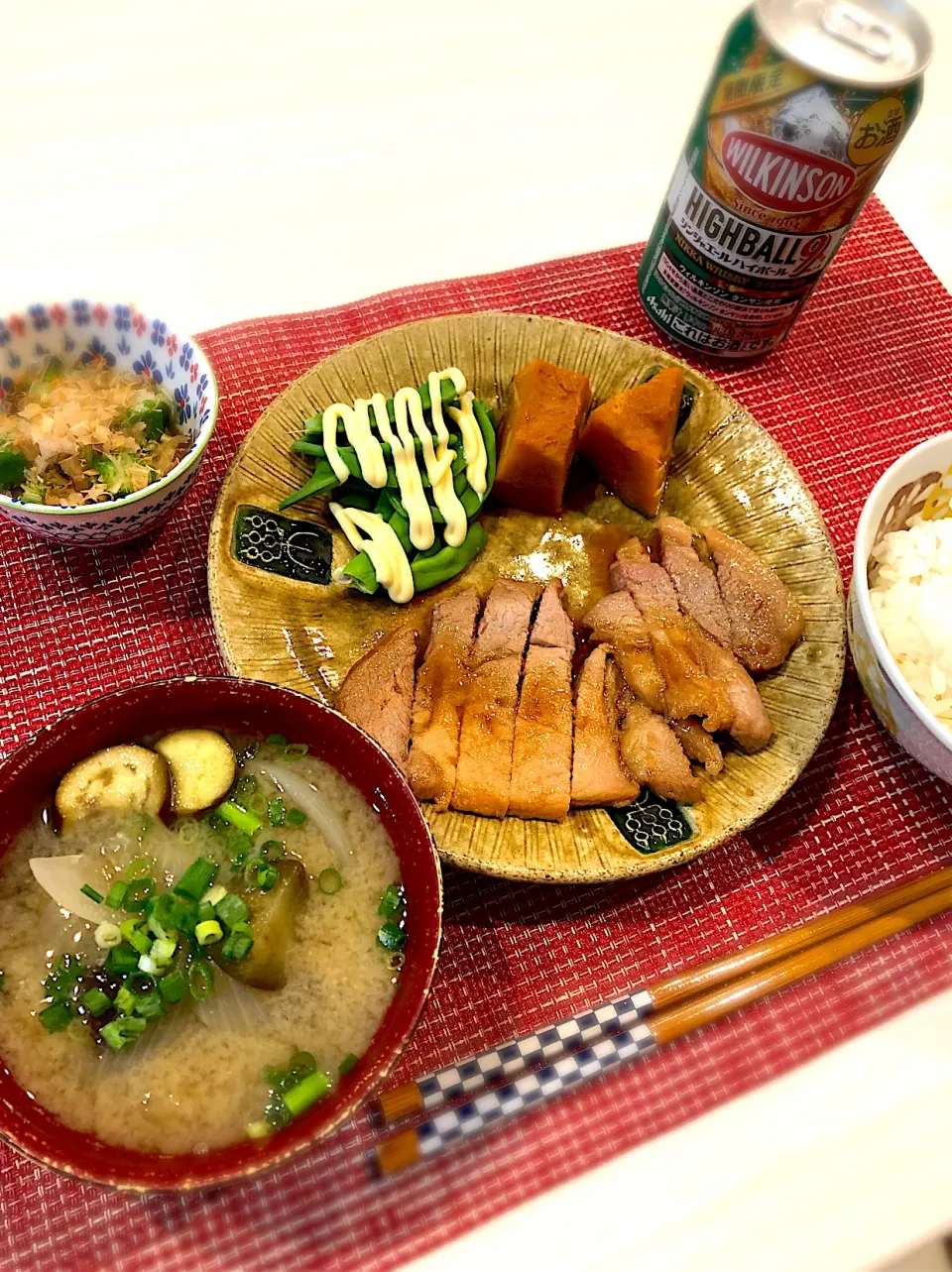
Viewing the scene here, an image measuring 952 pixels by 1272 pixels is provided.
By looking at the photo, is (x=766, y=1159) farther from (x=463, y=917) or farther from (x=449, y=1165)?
(x=463, y=917)

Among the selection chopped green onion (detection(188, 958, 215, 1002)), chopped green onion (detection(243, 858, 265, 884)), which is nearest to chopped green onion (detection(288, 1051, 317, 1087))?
chopped green onion (detection(188, 958, 215, 1002))

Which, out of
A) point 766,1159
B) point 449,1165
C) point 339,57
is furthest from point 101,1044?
point 339,57

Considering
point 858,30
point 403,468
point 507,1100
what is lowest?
point 507,1100

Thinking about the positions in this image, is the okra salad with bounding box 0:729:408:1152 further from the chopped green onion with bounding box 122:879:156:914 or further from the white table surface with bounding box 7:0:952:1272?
the white table surface with bounding box 7:0:952:1272

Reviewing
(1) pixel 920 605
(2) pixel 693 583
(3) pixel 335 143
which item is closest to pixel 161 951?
(2) pixel 693 583

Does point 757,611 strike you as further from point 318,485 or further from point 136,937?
point 136,937

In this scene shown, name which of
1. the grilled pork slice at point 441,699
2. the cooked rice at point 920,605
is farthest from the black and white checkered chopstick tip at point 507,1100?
the cooked rice at point 920,605
